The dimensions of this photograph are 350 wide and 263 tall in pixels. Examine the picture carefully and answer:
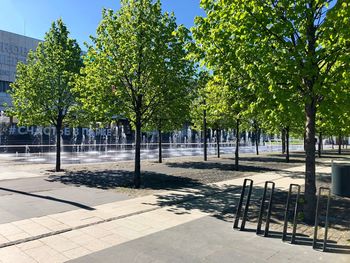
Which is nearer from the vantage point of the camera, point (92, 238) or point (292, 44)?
point (92, 238)

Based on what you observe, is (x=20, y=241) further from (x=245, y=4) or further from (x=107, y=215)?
(x=245, y=4)

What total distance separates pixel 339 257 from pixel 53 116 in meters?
14.6

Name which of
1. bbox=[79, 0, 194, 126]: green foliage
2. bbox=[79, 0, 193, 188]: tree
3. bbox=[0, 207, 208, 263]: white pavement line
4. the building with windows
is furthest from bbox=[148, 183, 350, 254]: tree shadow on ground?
the building with windows

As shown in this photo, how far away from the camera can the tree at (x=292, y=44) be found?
7.07 m

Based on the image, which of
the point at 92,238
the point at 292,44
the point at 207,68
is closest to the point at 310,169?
the point at 292,44

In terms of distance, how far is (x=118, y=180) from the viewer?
14.4 m

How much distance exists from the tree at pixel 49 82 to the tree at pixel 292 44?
33.6 feet

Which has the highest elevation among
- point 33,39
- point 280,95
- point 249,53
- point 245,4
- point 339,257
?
point 33,39

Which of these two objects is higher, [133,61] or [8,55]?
[8,55]

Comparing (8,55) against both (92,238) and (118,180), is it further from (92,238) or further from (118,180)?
(92,238)

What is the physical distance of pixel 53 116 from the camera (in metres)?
17.0

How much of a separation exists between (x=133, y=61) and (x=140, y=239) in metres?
7.31

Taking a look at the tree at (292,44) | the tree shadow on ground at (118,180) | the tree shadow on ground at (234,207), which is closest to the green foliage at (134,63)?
the tree shadow on ground at (118,180)

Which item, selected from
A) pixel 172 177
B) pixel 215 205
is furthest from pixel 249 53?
pixel 172 177
